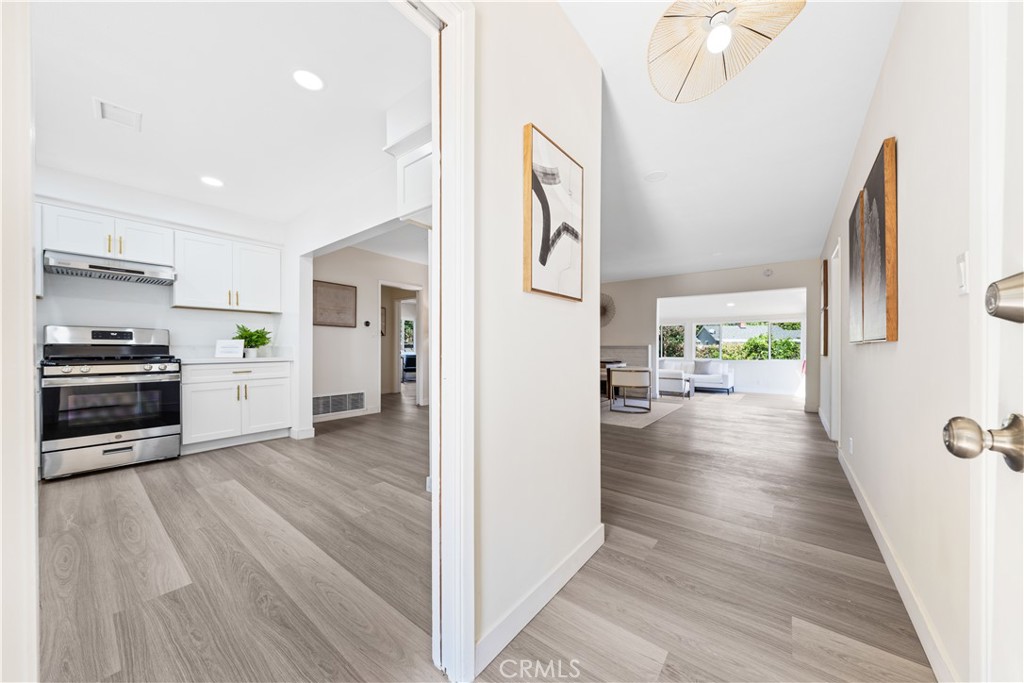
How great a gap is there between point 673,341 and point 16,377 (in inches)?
468

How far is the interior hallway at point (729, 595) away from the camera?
1174 mm

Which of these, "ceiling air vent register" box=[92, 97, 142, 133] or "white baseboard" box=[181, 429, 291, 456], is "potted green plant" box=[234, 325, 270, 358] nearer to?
"white baseboard" box=[181, 429, 291, 456]

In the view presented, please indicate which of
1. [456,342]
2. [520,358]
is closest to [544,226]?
[520,358]

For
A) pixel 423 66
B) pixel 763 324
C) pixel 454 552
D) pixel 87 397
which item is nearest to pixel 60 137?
pixel 87 397

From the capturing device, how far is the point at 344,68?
1973 mm

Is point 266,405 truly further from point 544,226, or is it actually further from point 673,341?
point 673,341

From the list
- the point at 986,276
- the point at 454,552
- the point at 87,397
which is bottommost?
the point at 454,552

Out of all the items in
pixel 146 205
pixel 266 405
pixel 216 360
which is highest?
pixel 146 205

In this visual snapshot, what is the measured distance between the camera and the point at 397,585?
157 centimetres

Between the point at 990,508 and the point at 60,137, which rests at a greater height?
the point at 60,137

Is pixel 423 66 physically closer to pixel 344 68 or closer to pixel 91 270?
pixel 344 68

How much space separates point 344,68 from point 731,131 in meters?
2.39

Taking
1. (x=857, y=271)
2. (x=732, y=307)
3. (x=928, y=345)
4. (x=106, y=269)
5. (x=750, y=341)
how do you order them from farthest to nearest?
(x=750, y=341) < (x=732, y=307) < (x=106, y=269) < (x=857, y=271) < (x=928, y=345)

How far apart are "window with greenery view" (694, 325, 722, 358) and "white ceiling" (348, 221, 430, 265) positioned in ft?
27.4
